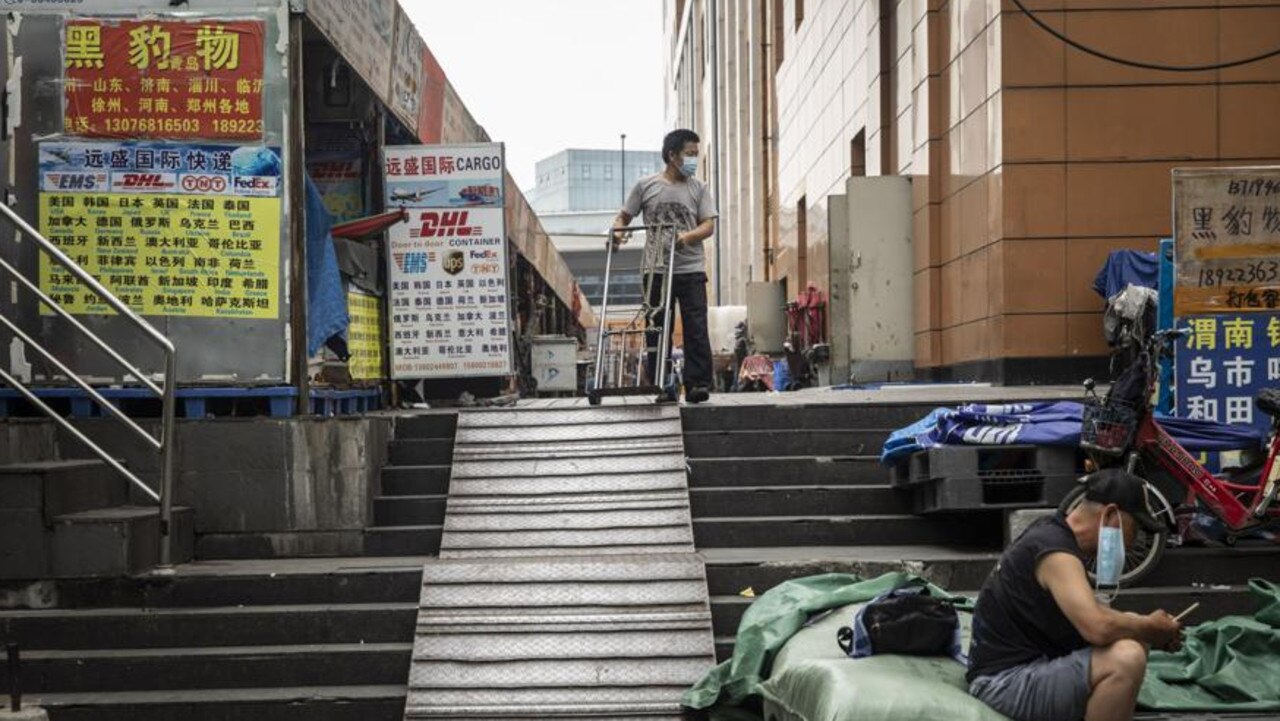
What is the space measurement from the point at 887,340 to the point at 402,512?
964 cm

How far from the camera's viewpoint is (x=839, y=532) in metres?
8.87

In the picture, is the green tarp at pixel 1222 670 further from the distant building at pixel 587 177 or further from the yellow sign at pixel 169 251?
the distant building at pixel 587 177

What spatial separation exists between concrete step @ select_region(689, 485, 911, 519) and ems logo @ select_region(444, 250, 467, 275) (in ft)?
11.6

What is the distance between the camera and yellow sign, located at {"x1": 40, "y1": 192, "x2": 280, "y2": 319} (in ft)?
30.2

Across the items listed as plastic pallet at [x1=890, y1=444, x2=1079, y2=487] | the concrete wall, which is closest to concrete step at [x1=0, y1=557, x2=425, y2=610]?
the concrete wall

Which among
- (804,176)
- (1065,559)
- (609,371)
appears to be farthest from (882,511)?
(804,176)

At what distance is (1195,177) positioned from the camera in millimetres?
8844

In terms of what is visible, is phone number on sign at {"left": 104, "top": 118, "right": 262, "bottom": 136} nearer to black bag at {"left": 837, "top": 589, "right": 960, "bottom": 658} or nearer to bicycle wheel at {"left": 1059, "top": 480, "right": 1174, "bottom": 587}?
black bag at {"left": 837, "top": 589, "right": 960, "bottom": 658}

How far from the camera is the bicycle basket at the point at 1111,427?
7812 mm

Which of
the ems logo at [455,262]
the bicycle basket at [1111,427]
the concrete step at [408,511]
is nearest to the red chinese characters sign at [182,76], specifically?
the concrete step at [408,511]

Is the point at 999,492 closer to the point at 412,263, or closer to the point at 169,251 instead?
the point at 169,251

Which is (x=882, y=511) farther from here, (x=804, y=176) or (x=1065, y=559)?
(x=804, y=176)

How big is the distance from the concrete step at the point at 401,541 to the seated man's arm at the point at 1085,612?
4.47 meters

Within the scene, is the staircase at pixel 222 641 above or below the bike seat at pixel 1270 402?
below
